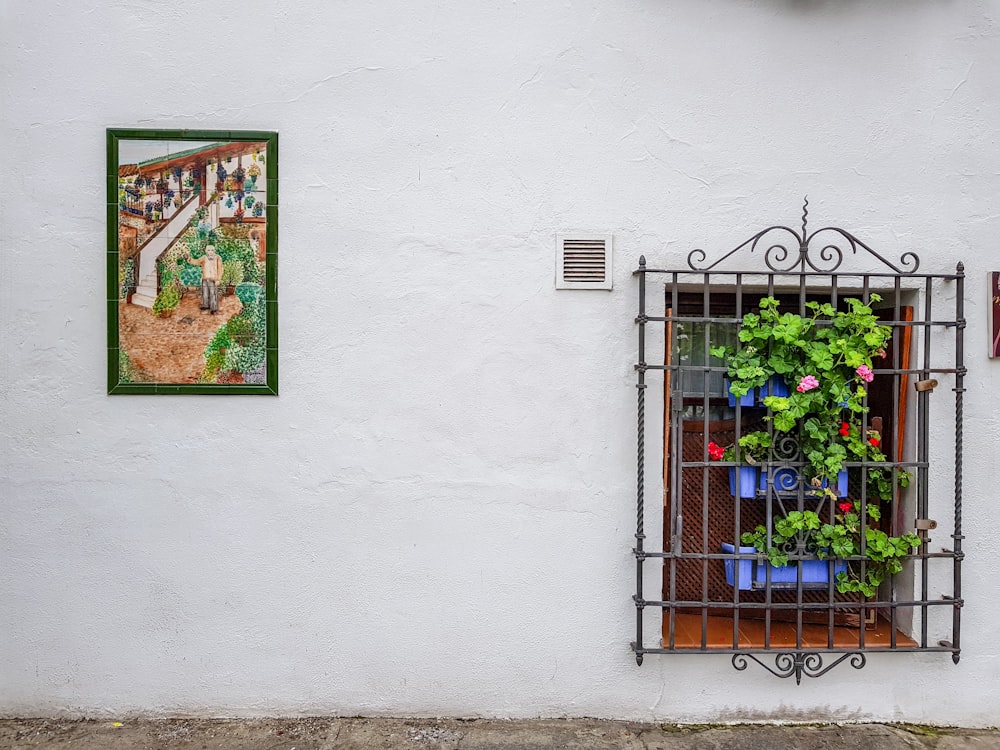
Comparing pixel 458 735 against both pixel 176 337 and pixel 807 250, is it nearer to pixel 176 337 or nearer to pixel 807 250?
pixel 176 337

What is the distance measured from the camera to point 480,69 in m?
3.12

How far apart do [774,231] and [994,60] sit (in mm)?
1375

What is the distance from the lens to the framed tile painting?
10.1ft

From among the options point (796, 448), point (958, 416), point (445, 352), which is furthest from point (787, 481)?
point (445, 352)

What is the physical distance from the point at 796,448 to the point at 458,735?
211 cm

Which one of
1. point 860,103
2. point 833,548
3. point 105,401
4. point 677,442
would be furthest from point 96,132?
point 833,548

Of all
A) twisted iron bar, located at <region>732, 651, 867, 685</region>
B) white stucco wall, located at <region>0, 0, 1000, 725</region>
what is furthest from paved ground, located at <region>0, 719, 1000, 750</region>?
twisted iron bar, located at <region>732, 651, 867, 685</region>

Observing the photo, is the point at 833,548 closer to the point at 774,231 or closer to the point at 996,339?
the point at 996,339

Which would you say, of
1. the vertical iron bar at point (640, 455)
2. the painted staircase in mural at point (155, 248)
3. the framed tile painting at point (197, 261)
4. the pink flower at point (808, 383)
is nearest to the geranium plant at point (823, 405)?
the pink flower at point (808, 383)

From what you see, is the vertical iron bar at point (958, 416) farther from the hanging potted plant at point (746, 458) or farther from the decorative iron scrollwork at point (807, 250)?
the hanging potted plant at point (746, 458)

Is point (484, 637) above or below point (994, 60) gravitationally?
below

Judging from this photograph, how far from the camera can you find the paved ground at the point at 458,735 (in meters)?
2.96

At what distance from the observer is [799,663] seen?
3.09 meters

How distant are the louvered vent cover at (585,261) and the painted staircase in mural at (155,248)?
1.79m
